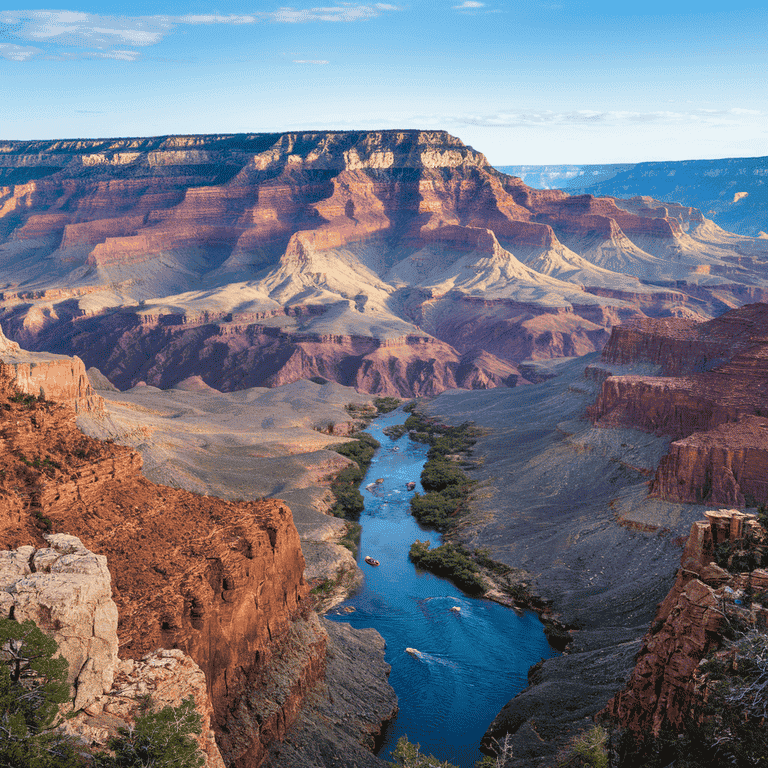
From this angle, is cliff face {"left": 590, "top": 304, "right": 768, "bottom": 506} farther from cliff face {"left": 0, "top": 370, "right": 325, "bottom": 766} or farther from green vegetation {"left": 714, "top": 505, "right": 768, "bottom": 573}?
cliff face {"left": 0, "top": 370, "right": 325, "bottom": 766}

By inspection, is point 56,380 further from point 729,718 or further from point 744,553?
point 729,718

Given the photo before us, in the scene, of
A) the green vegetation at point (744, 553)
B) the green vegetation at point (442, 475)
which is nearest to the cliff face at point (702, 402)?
the green vegetation at point (442, 475)

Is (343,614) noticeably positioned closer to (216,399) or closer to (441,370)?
(216,399)

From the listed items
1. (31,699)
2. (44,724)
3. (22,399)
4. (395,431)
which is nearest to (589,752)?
(44,724)

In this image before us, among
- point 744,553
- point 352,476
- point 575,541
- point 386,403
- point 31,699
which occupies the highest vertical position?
point 31,699

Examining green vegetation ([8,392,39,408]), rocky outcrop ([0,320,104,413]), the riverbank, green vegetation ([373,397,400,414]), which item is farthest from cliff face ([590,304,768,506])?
rocky outcrop ([0,320,104,413])

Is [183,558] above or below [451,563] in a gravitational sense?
above
